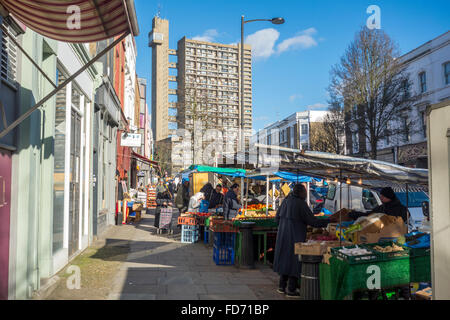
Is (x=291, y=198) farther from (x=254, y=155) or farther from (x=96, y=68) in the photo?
(x=96, y=68)

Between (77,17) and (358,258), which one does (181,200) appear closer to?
(358,258)

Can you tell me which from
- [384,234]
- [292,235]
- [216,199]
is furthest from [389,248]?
[216,199]

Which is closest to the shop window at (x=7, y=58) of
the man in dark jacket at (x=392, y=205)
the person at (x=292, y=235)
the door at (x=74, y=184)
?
the door at (x=74, y=184)

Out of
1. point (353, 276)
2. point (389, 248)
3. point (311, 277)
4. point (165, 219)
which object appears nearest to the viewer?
point (353, 276)

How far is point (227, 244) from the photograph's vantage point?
9016 millimetres

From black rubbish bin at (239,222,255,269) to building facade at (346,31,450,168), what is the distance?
20828mm

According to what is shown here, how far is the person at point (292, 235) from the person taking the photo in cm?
649

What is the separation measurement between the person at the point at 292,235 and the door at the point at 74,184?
5160mm

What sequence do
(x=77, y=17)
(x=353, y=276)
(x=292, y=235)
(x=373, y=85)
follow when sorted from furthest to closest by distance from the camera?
(x=373, y=85) → (x=292, y=235) → (x=353, y=276) → (x=77, y=17)

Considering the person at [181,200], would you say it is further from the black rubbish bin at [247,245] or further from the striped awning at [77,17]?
the striped awning at [77,17]

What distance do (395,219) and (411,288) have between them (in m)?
1.14

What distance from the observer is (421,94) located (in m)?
28.8

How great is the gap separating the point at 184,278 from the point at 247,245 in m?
1.82
